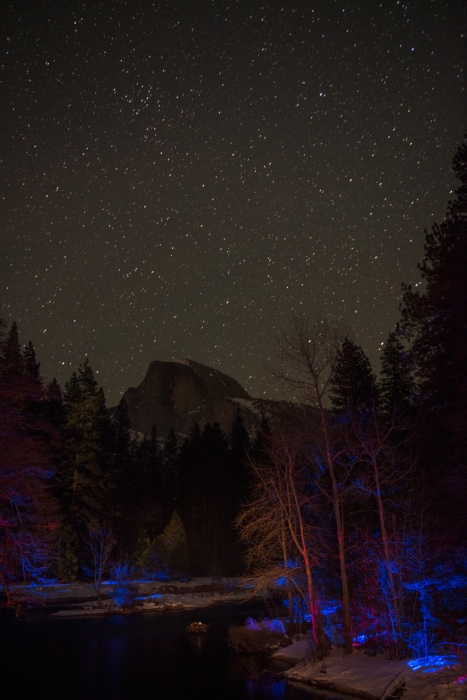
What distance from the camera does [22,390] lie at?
739 inches

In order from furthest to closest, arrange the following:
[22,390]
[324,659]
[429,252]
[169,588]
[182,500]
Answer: [182,500] → [169,588] → [429,252] → [324,659] → [22,390]

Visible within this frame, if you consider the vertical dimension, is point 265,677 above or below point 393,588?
below

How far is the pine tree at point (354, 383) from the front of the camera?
32.4 metres

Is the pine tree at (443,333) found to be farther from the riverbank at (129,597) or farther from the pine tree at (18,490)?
the riverbank at (129,597)

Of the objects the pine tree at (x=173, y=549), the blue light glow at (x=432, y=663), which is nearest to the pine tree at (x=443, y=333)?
the blue light glow at (x=432, y=663)

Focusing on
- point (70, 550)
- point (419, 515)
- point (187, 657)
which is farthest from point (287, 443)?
point (70, 550)

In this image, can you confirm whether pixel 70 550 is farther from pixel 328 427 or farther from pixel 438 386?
pixel 438 386

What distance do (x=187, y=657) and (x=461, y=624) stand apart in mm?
12815

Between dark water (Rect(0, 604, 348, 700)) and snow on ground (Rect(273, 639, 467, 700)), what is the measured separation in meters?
0.65

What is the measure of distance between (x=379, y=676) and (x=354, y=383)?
1991cm

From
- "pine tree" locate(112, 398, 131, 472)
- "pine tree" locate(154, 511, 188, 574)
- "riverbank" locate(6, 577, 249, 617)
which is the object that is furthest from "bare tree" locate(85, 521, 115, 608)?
"pine tree" locate(112, 398, 131, 472)

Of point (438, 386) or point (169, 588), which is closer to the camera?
point (438, 386)

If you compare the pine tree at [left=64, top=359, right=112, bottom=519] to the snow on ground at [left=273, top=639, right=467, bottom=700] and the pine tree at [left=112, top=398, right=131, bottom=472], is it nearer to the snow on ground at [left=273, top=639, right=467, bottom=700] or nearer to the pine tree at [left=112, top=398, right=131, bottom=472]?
the pine tree at [left=112, top=398, right=131, bottom=472]

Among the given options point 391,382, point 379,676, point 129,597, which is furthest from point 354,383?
point 129,597
